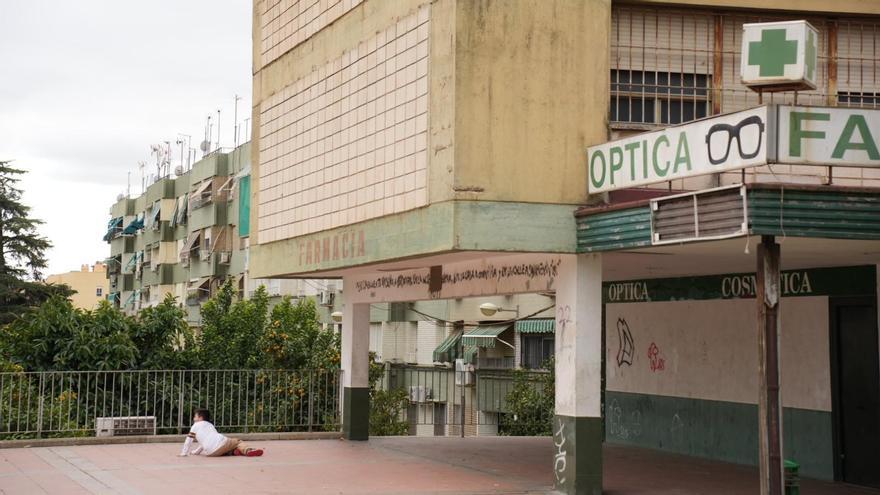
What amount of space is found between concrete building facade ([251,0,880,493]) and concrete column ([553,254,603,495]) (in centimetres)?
3

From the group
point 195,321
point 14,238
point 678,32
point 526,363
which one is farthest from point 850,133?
point 195,321

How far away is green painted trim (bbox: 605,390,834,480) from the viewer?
18.4m

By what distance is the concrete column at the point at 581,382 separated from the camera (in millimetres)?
16062

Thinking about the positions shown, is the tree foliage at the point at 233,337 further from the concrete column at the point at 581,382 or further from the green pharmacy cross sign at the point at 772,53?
the green pharmacy cross sign at the point at 772,53

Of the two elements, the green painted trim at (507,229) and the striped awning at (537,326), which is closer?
the green painted trim at (507,229)

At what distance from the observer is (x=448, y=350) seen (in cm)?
4219

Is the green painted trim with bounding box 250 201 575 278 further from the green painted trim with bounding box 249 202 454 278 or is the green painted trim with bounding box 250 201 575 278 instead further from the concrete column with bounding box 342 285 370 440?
the concrete column with bounding box 342 285 370 440

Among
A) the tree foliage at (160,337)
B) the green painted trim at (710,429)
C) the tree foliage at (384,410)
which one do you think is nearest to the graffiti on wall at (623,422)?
the green painted trim at (710,429)

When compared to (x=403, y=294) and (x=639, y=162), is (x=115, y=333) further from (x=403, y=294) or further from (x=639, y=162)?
(x=639, y=162)

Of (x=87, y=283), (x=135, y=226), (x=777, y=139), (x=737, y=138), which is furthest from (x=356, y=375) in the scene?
(x=87, y=283)

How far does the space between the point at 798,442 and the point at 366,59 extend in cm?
878

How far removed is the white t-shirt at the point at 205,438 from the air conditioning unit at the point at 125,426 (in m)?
2.94

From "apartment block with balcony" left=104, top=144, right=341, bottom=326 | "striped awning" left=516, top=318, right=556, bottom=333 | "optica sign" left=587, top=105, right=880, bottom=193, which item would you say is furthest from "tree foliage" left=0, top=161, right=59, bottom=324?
"optica sign" left=587, top=105, right=880, bottom=193

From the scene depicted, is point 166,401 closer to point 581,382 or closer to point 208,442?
point 208,442
